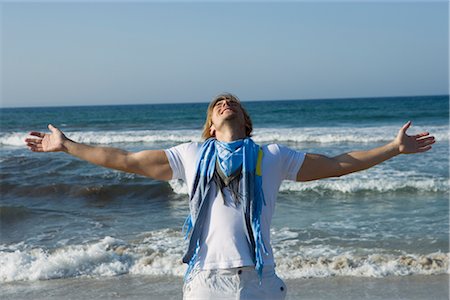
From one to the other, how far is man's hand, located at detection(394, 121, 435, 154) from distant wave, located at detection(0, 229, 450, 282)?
3528 millimetres

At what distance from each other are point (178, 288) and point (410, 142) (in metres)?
3.62

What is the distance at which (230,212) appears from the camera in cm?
259

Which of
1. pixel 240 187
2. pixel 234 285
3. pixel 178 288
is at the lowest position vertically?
pixel 178 288

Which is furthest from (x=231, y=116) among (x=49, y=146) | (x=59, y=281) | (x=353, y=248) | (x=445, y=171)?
(x=445, y=171)

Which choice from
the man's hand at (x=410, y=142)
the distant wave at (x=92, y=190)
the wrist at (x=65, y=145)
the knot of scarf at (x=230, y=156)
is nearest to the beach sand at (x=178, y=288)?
the man's hand at (x=410, y=142)

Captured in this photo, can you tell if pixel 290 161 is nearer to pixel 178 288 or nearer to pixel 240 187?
pixel 240 187

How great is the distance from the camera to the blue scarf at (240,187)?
255 cm

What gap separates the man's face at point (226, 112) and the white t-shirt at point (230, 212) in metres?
0.15

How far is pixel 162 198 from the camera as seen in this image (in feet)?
38.2

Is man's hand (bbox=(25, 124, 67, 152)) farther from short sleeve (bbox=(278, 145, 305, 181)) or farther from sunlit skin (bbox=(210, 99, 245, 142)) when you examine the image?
short sleeve (bbox=(278, 145, 305, 181))

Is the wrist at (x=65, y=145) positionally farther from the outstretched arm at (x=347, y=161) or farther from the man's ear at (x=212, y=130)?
the outstretched arm at (x=347, y=161)

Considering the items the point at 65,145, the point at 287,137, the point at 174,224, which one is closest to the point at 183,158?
the point at 65,145

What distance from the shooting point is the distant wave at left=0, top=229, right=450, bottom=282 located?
248 inches

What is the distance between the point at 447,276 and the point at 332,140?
1699cm
